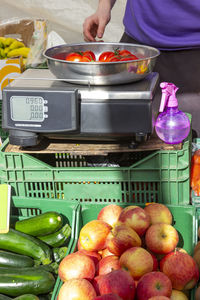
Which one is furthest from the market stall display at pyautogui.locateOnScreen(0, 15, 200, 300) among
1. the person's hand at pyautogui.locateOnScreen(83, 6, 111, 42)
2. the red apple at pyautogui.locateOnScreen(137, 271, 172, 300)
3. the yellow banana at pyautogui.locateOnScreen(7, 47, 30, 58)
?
the yellow banana at pyautogui.locateOnScreen(7, 47, 30, 58)

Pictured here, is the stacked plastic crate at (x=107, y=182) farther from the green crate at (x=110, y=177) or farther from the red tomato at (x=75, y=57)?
the red tomato at (x=75, y=57)

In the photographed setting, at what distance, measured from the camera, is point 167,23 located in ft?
8.72


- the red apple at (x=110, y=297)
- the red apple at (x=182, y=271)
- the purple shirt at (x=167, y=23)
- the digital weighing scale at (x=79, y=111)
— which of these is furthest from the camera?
the purple shirt at (x=167, y=23)

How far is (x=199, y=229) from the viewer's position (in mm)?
1934

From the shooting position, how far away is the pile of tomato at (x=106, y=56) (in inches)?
80.2

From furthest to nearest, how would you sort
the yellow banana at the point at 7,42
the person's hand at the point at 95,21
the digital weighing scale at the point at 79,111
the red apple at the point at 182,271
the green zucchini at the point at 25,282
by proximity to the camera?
the yellow banana at the point at 7,42 → the person's hand at the point at 95,21 → the digital weighing scale at the point at 79,111 → the green zucchini at the point at 25,282 → the red apple at the point at 182,271

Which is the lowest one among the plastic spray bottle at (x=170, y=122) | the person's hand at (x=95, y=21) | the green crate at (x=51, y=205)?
the green crate at (x=51, y=205)

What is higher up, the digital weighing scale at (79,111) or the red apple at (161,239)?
the digital weighing scale at (79,111)

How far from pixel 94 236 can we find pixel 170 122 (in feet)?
2.10

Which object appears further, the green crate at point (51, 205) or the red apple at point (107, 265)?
the green crate at point (51, 205)

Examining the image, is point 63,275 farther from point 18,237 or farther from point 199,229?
point 199,229

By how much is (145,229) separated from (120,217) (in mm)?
122

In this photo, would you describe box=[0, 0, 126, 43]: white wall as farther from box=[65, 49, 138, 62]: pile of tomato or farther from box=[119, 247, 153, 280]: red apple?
box=[119, 247, 153, 280]: red apple

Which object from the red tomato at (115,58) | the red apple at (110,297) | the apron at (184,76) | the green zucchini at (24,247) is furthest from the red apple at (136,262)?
the apron at (184,76)
